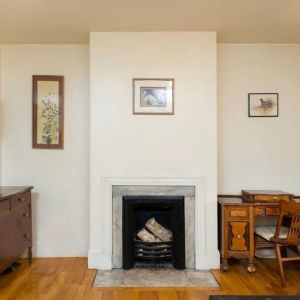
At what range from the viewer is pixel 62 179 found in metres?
3.85

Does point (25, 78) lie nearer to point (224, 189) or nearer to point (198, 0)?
point (198, 0)

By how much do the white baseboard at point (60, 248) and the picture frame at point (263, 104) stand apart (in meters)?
2.59

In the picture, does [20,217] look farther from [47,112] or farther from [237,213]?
[237,213]

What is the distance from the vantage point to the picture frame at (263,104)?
3.82m

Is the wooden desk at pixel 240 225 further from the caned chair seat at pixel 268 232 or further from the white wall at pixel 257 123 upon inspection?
the white wall at pixel 257 123

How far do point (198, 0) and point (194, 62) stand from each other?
847 mm

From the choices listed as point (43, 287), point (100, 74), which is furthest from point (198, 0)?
point (43, 287)

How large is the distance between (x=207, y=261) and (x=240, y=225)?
536 mm

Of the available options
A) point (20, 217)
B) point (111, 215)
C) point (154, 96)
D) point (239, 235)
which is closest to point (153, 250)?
point (111, 215)

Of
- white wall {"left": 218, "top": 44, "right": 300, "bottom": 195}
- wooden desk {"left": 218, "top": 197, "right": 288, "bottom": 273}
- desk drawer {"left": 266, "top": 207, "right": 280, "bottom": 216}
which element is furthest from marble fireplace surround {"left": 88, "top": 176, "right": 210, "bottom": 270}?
desk drawer {"left": 266, "top": 207, "right": 280, "bottom": 216}

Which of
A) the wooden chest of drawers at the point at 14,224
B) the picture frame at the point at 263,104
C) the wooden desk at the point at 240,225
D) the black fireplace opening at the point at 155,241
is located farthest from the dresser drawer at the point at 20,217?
the picture frame at the point at 263,104

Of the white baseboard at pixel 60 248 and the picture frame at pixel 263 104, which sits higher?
the picture frame at pixel 263 104

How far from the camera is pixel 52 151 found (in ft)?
12.6

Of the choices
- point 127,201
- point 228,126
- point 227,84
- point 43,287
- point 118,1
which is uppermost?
point 118,1
